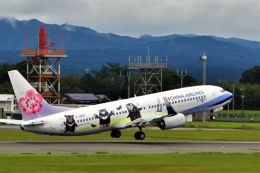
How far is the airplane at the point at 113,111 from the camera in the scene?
6062 centimetres

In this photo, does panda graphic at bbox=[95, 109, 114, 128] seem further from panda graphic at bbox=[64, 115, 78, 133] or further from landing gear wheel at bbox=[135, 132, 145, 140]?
landing gear wheel at bbox=[135, 132, 145, 140]

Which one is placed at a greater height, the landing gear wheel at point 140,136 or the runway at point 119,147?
the landing gear wheel at point 140,136

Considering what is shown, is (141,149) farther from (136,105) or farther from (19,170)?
(19,170)

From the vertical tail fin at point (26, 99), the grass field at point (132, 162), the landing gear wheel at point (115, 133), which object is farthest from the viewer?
the landing gear wheel at point (115, 133)

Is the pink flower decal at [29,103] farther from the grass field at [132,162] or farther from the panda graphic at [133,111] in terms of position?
the grass field at [132,162]

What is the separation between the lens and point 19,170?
38.0 metres

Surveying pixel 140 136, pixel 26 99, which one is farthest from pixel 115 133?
pixel 26 99

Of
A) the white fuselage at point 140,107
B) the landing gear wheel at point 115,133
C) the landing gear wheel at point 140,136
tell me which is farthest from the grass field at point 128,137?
the white fuselage at point 140,107

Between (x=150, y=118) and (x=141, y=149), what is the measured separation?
10365 millimetres

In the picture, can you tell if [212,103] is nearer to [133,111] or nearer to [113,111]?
[133,111]

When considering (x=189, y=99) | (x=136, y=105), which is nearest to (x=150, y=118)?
(x=136, y=105)

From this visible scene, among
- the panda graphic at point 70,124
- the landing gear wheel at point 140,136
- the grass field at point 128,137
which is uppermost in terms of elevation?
the panda graphic at point 70,124

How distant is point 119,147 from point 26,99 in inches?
437

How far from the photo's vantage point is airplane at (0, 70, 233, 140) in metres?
60.6
